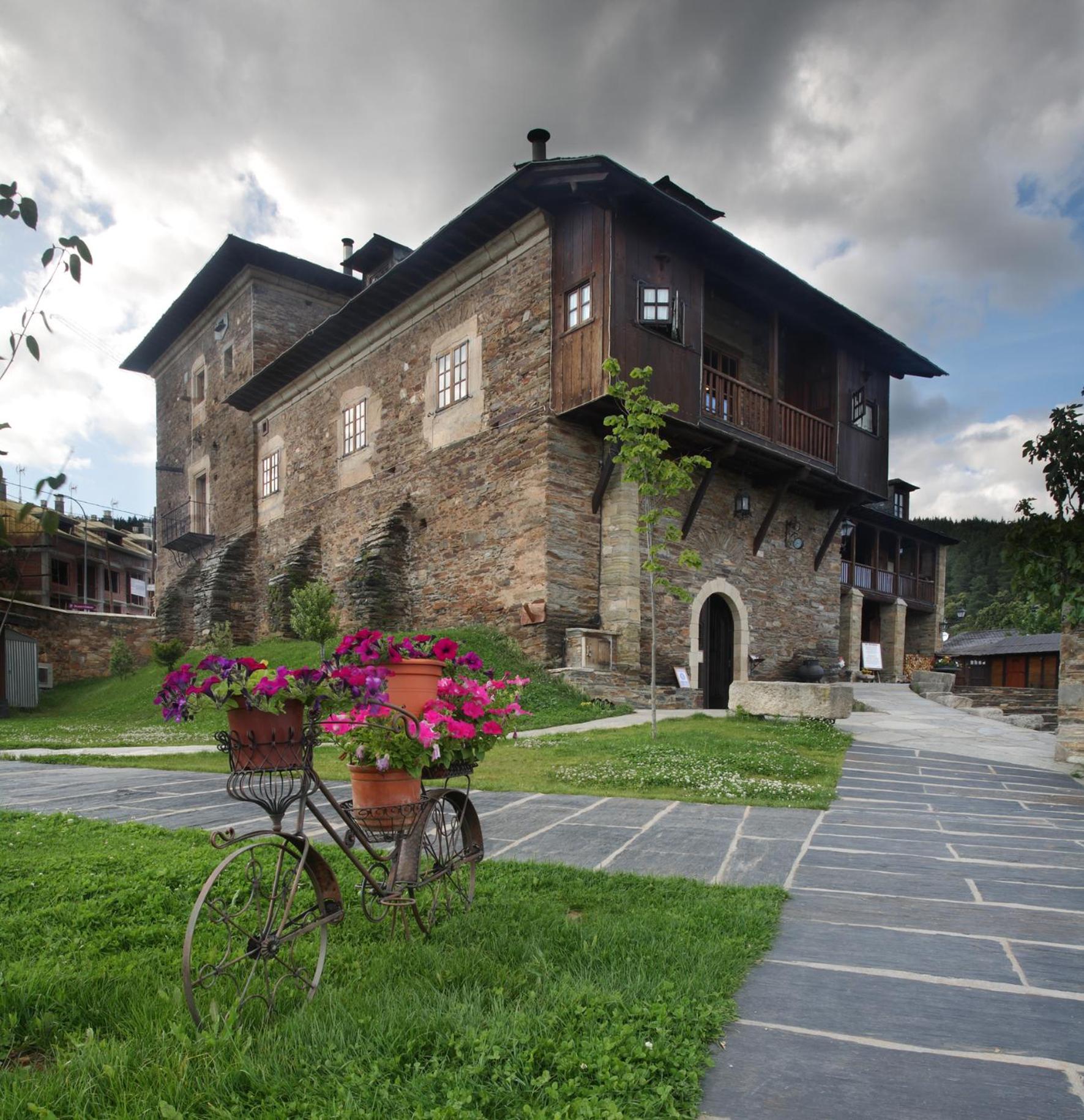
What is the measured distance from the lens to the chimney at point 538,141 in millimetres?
13578

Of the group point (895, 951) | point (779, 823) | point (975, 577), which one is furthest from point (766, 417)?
point (975, 577)

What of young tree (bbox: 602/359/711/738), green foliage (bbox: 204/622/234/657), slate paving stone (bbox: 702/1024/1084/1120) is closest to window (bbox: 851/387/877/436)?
young tree (bbox: 602/359/711/738)

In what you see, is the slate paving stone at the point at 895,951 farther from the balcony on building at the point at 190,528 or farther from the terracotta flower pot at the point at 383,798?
the balcony on building at the point at 190,528

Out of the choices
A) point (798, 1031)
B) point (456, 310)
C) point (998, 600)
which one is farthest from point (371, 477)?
point (998, 600)

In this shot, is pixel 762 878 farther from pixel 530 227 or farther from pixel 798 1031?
pixel 530 227

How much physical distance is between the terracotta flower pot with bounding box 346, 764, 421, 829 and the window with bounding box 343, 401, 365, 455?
15.3m

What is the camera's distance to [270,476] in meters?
21.1

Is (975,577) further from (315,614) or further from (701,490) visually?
(315,614)

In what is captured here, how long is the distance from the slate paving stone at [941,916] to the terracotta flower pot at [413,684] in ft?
5.67

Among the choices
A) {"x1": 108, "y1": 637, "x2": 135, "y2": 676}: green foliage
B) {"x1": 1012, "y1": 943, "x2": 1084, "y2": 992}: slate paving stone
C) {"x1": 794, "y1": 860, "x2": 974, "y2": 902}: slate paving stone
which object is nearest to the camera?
{"x1": 1012, "y1": 943, "x2": 1084, "y2": 992}: slate paving stone

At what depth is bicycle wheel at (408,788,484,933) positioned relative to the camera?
2.78 m

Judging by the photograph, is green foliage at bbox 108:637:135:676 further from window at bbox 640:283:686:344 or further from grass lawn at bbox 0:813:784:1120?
grass lawn at bbox 0:813:784:1120

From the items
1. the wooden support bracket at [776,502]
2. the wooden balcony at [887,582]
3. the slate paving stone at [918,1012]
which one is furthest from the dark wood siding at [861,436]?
the slate paving stone at [918,1012]

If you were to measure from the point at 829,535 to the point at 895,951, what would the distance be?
15.3 metres
